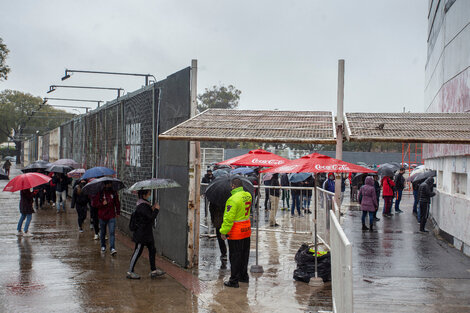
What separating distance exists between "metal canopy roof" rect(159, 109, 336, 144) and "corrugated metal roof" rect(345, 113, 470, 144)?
46 cm

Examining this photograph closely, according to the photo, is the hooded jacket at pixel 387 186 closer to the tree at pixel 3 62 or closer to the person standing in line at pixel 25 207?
the person standing in line at pixel 25 207

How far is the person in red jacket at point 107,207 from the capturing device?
11.1m

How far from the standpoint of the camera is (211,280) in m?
9.06

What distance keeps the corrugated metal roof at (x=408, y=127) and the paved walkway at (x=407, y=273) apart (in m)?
2.56

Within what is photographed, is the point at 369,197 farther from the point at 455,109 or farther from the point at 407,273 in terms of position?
the point at 407,273

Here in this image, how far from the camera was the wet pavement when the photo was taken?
24.7 feet

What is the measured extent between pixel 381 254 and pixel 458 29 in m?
6.47

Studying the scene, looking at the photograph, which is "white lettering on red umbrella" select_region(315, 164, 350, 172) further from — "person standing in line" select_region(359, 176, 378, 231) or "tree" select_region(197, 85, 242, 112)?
"tree" select_region(197, 85, 242, 112)

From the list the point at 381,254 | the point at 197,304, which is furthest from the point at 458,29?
the point at 197,304

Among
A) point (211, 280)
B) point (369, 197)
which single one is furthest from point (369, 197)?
point (211, 280)

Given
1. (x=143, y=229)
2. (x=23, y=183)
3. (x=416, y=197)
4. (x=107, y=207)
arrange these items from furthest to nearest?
(x=416, y=197) → (x=23, y=183) → (x=107, y=207) → (x=143, y=229)

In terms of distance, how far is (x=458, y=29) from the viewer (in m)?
13.6

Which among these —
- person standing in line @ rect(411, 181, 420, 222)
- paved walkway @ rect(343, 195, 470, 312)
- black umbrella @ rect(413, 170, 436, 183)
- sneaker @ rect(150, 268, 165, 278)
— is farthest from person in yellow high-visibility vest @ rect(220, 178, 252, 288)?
person standing in line @ rect(411, 181, 420, 222)

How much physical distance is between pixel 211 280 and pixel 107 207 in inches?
135
